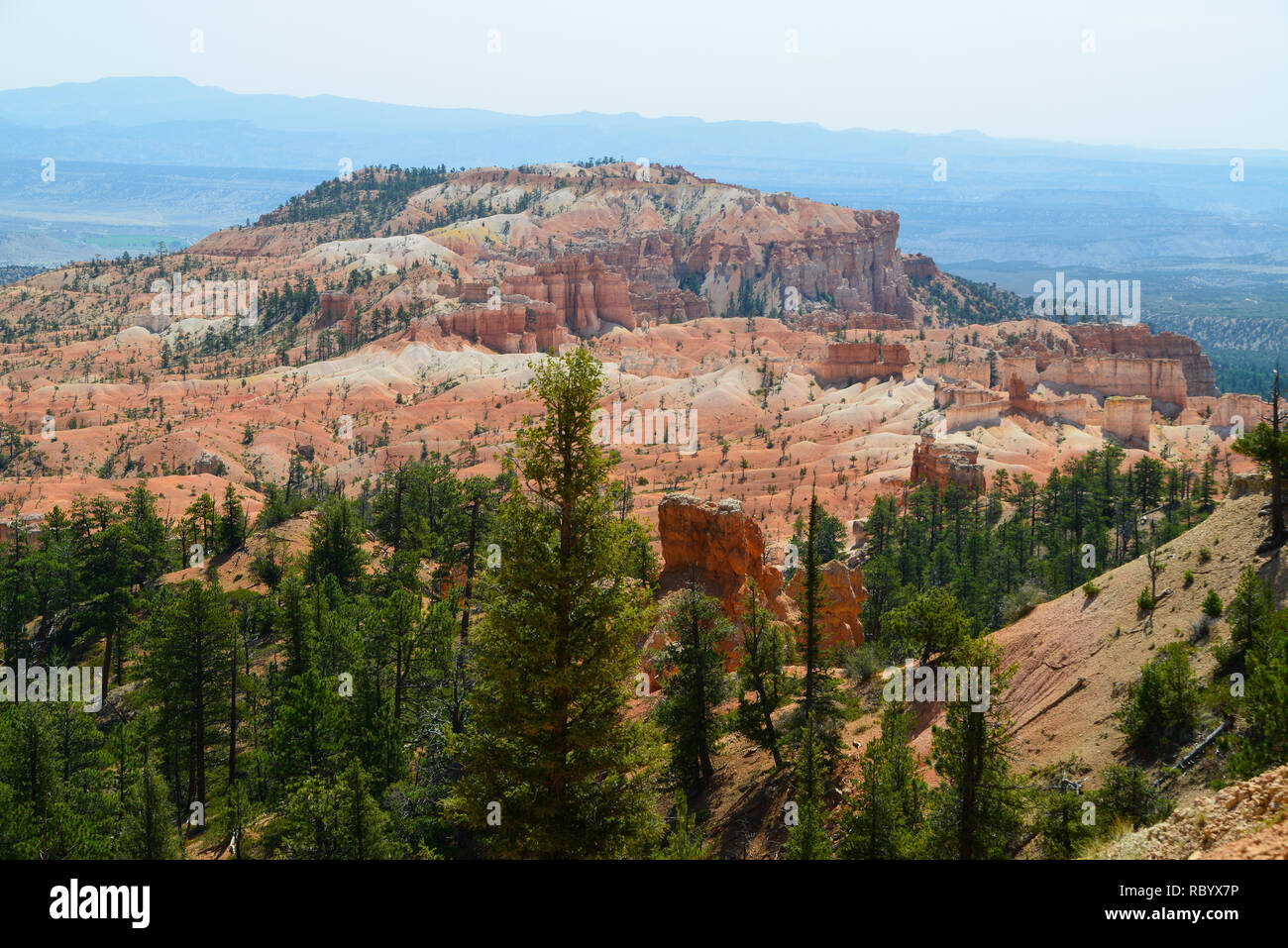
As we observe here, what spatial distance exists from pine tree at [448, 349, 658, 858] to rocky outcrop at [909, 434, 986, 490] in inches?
2536

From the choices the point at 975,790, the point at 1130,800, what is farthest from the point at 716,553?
the point at 1130,800

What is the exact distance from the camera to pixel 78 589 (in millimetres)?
50781

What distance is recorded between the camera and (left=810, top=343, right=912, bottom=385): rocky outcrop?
12962 cm

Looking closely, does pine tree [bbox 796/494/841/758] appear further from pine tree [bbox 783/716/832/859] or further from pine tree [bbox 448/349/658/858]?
pine tree [bbox 448/349/658/858]

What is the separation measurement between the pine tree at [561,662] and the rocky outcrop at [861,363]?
11414cm

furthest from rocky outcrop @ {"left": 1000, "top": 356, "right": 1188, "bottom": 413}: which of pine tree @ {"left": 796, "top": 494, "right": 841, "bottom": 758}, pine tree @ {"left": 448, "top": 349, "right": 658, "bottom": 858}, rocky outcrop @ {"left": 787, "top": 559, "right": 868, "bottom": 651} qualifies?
pine tree @ {"left": 448, "top": 349, "right": 658, "bottom": 858}

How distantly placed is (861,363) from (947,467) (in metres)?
50.7

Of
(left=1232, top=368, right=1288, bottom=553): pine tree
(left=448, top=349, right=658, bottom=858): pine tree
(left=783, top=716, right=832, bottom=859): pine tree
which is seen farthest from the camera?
(left=1232, top=368, right=1288, bottom=553): pine tree

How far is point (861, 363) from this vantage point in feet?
432

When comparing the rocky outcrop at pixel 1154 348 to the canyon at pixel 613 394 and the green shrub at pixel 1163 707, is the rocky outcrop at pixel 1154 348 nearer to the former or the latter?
the canyon at pixel 613 394

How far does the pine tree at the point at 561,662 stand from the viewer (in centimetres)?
1839
